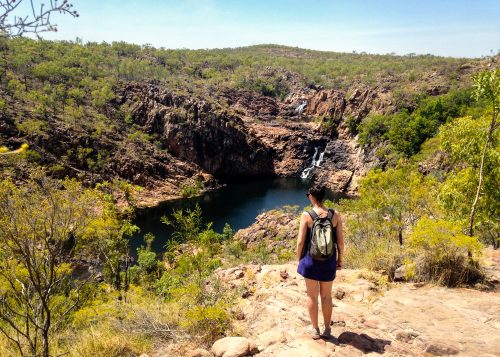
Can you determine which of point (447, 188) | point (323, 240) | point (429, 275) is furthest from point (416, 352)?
point (447, 188)

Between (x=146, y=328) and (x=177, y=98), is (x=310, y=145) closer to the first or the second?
(x=177, y=98)

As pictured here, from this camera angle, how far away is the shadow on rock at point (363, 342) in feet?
15.6

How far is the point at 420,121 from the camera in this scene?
53656mm

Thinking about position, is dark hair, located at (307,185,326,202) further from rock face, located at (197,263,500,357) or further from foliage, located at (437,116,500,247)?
foliage, located at (437,116,500,247)

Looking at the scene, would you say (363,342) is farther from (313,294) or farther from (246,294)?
(246,294)

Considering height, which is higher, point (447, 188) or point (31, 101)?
point (31, 101)

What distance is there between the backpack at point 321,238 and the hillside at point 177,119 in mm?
43580

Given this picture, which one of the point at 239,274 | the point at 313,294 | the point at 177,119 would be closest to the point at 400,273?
the point at 313,294

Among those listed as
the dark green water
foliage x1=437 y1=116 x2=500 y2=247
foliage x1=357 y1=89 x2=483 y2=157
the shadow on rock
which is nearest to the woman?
the shadow on rock

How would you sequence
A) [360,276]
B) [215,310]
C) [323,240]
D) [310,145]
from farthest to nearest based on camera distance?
[310,145] < [360,276] < [215,310] < [323,240]

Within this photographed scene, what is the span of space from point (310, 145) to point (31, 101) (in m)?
45.2

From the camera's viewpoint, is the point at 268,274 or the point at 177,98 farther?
the point at 177,98

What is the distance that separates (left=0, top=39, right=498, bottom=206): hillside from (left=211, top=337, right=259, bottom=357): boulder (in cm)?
4285

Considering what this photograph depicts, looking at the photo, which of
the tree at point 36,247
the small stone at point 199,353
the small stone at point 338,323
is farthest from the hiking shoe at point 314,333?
the tree at point 36,247
